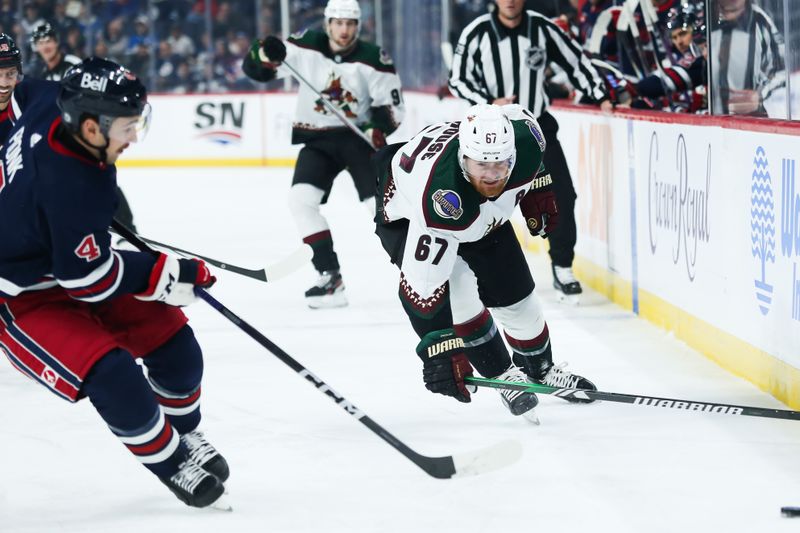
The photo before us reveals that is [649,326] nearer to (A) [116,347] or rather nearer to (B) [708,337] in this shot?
(B) [708,337]

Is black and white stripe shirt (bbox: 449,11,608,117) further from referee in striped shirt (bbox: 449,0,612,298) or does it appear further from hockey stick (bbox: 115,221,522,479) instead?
hockey stick (bbox: 115,221,522,479)

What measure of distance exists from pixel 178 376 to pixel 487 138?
930 mm

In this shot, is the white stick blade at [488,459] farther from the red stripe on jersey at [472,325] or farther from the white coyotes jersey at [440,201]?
the red stripe on jersey at [472,325]

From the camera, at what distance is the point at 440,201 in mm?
3152

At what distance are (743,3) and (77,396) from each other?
2823 mm

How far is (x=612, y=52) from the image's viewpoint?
21.0 feet

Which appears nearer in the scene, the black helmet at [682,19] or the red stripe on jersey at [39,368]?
the red stripe on jersey at [39,368]

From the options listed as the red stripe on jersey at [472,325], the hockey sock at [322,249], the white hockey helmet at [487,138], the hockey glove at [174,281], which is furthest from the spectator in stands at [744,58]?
the hockey glove at [174,281]

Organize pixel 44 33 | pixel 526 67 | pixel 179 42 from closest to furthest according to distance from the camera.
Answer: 1. pixel 526 67
2. pixel 44 33
3. pixel 179 42

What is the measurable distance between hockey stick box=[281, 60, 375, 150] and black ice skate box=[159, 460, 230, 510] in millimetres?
3026

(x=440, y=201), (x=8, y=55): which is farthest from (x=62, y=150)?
(x=8, y=55)

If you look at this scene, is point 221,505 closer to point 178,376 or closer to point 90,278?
point 178,376

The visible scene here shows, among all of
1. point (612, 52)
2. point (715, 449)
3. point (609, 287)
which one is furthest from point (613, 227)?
point (715, 449)

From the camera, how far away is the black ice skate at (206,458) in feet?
9.80
